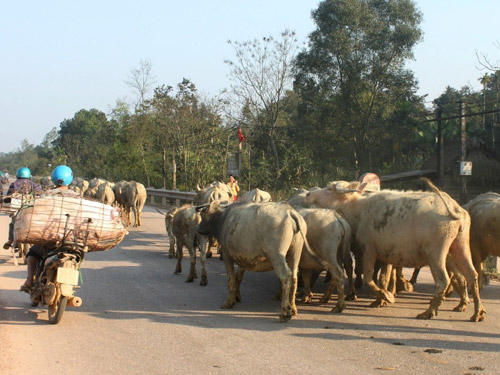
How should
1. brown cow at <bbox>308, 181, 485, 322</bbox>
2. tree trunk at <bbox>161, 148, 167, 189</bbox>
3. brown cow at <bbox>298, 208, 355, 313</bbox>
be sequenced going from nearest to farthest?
brown cow at <bbox>308, 181, 485, 322</bbox>, brown cow at <bbox>298, 208, 355, 313</bbox>, tree trunk at <bbox>161, 148, 167, 189</bbox>

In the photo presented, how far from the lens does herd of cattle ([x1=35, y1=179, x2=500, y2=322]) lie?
8.08 meters

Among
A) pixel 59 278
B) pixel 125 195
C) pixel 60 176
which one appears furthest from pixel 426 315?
pixel 125 195

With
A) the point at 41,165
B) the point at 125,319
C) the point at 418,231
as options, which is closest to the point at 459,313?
the point at 418,231

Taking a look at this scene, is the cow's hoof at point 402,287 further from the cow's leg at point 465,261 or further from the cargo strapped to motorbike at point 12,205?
the cargo strapped to motorbike at point 12,205

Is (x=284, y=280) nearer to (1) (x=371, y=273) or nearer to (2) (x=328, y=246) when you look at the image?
(2) (x=328, y=246)

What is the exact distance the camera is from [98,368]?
5828 mm

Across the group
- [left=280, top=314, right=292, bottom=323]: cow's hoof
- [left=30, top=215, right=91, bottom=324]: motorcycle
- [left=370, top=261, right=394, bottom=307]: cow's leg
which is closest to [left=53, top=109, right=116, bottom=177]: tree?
[left=370, top=261, right=394, bottom=307]: cow's leg

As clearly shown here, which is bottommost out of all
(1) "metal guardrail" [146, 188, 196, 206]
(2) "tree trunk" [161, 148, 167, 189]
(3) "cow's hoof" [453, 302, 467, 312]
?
(3) "cow's hoof" [453, 302, 467, 312]

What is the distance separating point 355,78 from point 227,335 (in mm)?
31600

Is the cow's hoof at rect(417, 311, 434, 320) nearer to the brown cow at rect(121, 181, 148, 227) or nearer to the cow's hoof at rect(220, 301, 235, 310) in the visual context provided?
the cow's hoof at rect(220, 301, 235, 310)

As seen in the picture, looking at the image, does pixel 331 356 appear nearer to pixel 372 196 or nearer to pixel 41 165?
pixel 372 196

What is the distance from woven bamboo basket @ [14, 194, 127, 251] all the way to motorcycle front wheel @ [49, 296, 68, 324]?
0.73 m

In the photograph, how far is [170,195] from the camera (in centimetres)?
3002

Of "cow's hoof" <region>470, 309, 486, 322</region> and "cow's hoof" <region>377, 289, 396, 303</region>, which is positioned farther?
"cow's hoof" <region>377, 289, 396, 303</region>
